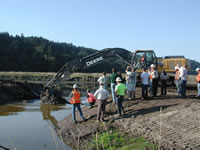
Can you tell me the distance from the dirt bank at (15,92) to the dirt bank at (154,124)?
486 inches

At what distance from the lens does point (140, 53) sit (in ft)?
59.4

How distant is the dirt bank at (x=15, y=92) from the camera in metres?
22.3

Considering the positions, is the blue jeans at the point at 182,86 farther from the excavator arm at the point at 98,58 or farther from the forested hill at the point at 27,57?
the forested hill at the point at 27,57

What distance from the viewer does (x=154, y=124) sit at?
8.63 meters

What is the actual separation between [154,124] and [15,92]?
19.2m

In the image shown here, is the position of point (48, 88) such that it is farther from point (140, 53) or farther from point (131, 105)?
point (131, 105)

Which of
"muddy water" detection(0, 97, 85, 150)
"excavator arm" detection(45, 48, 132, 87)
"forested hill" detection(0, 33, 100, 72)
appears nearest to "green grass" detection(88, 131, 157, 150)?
"muddy water" detection(0, 97, 85, 150)

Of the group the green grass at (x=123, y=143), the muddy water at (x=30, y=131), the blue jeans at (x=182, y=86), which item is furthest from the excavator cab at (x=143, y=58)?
the green grass at (x=123, y=143)

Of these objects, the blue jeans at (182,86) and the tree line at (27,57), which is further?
the tree line at (27,57)

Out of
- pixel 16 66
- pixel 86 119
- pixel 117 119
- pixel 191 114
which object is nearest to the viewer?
pixel 191 114

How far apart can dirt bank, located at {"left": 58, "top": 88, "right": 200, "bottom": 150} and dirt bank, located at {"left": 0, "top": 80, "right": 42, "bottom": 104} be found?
12.3 m

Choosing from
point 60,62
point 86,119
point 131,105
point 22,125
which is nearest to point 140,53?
point 131,105

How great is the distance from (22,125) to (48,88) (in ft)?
24.3

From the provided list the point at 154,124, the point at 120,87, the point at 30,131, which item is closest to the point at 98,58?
the point at 120,87
